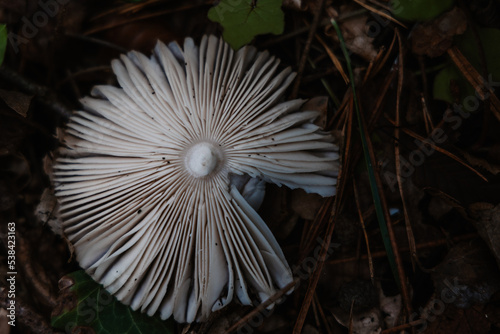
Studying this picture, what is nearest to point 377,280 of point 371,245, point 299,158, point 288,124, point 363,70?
point 371,245

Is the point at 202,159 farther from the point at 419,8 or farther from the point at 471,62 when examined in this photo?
the point at 471,62

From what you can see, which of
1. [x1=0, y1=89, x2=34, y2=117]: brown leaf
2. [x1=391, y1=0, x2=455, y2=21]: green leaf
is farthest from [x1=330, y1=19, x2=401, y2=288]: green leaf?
[x1=0, y1=89, x2=34, y2=117]: brown leaf

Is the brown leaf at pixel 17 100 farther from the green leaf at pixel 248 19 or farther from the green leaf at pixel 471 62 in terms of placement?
the green leaf at pixel 471 62

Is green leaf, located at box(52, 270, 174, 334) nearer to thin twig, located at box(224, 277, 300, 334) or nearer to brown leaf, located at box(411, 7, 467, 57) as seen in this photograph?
thin twig, located at box(224, 277, 300, 334)

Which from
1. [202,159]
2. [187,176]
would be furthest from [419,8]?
[187,176]

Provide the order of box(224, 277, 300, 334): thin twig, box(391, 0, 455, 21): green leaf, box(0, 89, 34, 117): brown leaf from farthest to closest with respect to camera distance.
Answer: box(0, 89, 34, 117): brown leaf < box(391, 0, 455, 21): green leaf < box(224, 277, 300, 334): thin twig

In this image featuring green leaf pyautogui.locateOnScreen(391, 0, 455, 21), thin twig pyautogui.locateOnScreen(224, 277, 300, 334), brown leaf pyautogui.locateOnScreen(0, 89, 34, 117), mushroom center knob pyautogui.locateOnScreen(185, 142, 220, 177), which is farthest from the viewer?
brown leaf pyautogui.locateOnScreen(0, 89, 34, 117)
